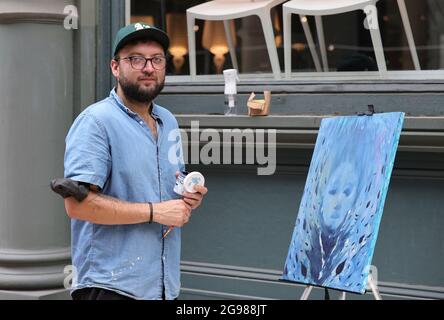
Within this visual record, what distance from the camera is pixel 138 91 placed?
3.38 m

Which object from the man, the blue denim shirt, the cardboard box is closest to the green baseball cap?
the man

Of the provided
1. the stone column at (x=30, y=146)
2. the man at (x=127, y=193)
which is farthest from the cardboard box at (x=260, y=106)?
the man at (x=127, y=193)

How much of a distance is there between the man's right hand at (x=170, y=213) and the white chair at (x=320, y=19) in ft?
8.64

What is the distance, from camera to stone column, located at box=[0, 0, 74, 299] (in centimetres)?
582

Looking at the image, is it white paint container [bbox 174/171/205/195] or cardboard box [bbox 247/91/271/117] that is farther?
cardboard box [bbox 247/91/271/117]

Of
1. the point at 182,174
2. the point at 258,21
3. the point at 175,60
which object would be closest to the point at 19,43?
the point at 175,60

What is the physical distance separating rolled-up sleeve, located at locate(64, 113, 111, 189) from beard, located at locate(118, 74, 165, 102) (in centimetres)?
19

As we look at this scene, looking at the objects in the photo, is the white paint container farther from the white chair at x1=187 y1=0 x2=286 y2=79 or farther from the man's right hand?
the white chair at x1=187 y1=0 x2=286 y2=79

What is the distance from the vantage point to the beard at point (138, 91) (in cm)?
338

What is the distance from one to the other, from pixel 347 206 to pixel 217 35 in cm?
263

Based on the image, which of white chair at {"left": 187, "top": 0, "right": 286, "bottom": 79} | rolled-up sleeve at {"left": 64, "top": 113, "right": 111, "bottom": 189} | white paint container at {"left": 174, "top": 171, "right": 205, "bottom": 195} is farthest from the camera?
white chair at {"left": 187, "top": 0, "right": 286, "bottom": 79}

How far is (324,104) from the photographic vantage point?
5.48m

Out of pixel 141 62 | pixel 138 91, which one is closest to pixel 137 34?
pixel 141 62
